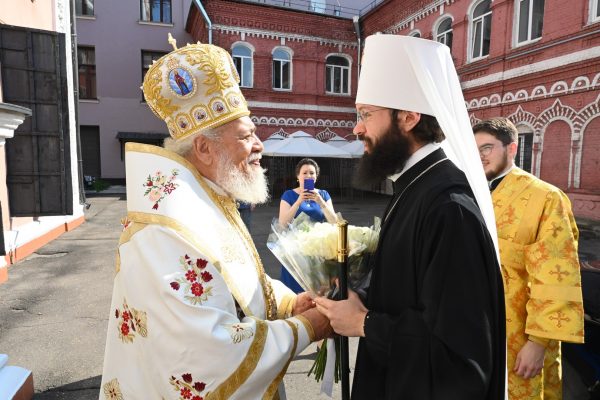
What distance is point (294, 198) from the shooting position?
464 cm

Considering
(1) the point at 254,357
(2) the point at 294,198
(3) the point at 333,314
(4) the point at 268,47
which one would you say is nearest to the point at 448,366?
(3) the point at 333,314

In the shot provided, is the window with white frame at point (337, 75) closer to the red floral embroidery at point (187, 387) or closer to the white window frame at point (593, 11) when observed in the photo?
the white window frame at point (593, 11)

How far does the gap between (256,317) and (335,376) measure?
0.66 meters

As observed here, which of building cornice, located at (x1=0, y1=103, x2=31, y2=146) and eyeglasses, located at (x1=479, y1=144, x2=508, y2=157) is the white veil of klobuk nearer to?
eyeglasses, located at (x1=479, y1=144, x2=508, y2=157)

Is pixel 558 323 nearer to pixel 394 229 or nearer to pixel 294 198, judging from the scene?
pixel 394 229

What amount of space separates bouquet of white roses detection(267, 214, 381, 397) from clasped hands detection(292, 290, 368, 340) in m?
0.10

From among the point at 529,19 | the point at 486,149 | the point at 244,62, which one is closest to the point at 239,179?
the point at 486,149

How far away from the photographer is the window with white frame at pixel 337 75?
18938mm

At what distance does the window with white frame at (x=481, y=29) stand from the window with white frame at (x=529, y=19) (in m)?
1.05

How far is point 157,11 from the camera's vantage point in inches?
874

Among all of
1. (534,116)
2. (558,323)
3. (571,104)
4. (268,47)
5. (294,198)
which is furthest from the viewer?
(268,47)

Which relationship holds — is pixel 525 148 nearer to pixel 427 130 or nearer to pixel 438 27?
pixel 438 27

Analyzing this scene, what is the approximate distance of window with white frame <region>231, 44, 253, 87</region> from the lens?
17.2m

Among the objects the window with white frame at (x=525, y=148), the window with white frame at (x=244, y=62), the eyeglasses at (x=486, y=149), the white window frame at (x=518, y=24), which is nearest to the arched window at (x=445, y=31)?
the white window frame at (x=518, y=24)
